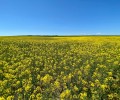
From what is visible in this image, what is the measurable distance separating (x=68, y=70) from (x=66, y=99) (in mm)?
4826

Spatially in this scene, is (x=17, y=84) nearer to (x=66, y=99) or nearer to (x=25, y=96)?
(x=25, y=96)

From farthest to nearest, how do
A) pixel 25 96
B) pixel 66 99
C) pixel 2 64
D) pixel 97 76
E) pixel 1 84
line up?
pixel 2 64 → pixel 97 76 → pixel 1 84 → pixel 25 96 → pixel 66 99

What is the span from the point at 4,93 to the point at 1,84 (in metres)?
0.62

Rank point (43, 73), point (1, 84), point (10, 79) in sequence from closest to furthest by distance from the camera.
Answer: point (1, 84)
point (10, 79)
point (43, 73)

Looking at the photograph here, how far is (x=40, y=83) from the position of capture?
10.6m

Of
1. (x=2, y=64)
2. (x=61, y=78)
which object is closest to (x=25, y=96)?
(x=61, y=78)

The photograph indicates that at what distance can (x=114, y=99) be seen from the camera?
8.70m

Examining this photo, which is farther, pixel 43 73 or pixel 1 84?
pixel 43 73

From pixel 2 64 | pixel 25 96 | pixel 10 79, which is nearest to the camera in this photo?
pixel 25 96

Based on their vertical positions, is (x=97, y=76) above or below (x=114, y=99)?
above

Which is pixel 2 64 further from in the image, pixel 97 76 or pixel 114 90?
pixel 114 90

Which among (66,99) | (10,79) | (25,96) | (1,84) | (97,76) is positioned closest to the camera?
(66,99)

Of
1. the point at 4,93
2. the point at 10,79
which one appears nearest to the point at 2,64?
the point at 10,79

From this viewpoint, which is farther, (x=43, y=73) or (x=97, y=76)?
(x=43, y=73)
